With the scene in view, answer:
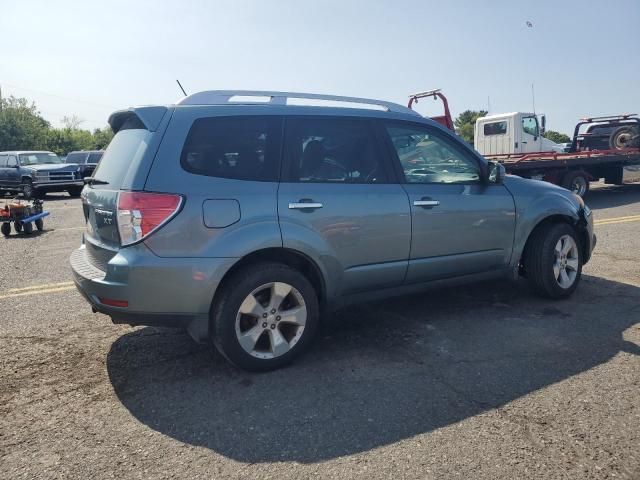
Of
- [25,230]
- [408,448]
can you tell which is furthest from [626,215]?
[25,230]

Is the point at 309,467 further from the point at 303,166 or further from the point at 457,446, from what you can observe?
the point at 303,166

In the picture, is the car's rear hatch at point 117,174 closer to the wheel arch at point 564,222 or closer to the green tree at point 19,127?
the wheel arch at point 564,222

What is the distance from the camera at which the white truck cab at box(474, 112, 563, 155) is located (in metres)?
16.1

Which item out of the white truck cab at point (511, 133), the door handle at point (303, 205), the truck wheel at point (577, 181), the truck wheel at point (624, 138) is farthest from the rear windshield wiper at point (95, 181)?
the truck wheel at point (624, 138)

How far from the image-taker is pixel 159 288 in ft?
10.5

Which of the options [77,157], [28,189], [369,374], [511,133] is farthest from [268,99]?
[77,157]

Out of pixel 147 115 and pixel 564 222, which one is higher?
pixel 147 115

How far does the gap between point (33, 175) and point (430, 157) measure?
18503mm

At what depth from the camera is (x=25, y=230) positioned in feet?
33.6

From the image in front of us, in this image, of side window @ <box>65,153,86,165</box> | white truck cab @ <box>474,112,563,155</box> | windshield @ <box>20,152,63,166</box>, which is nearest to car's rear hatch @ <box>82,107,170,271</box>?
white truck cab @ <box>474,112,563,155</box>

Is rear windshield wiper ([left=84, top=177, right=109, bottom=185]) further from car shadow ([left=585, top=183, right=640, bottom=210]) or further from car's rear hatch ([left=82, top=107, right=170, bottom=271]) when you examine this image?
car shadow ([left=585, top=183, right=640, bottom=210])

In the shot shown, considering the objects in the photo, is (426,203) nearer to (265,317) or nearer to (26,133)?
(265,317)

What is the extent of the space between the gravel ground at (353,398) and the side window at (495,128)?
12.3 meters

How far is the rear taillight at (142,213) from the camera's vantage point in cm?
316
